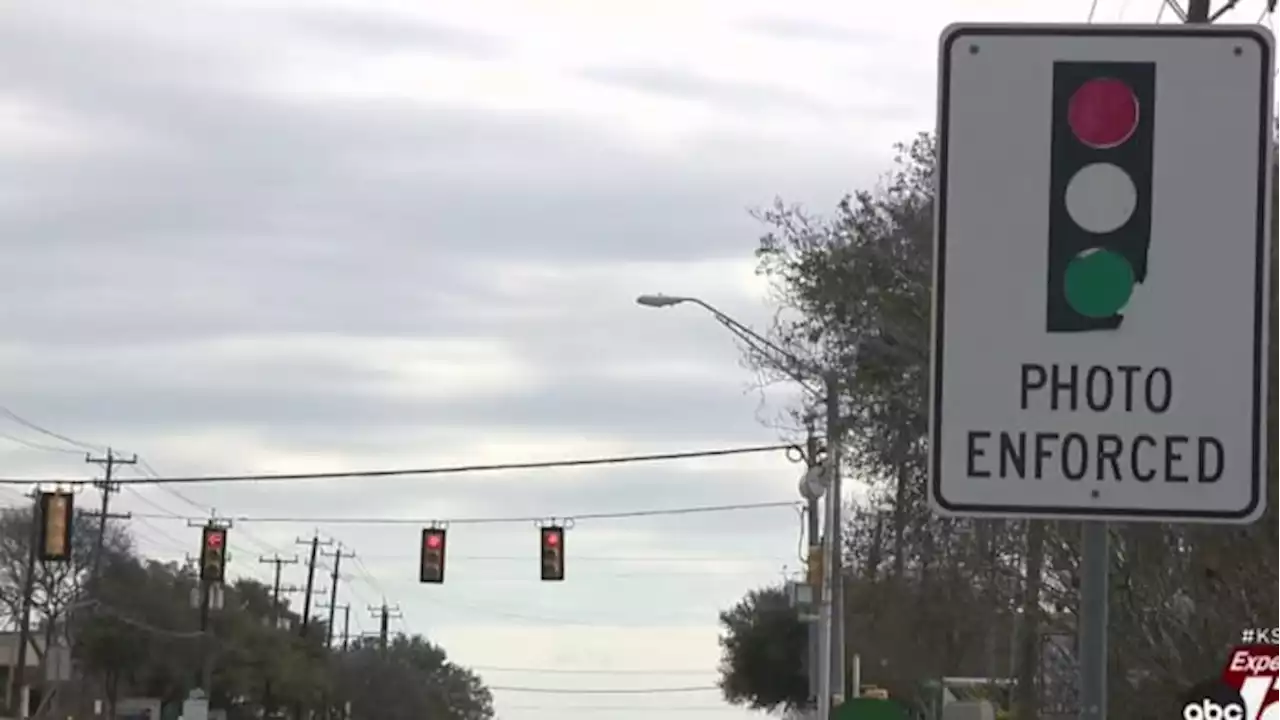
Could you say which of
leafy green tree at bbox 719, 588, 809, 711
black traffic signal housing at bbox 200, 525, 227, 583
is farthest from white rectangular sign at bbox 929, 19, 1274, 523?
leafy green tree at bbox 719, 588, 809, 711

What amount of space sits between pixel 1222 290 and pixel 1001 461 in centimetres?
51

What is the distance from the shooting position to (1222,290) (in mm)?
4105

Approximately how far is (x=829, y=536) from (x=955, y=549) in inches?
221

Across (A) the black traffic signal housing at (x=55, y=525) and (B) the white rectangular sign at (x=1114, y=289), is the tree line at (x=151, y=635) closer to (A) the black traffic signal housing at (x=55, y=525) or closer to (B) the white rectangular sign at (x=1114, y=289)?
(A) the black traffic signal housing at (x=55, y=525)

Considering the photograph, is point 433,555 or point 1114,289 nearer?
point 1114,289

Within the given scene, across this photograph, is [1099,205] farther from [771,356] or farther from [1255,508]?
[771,356]

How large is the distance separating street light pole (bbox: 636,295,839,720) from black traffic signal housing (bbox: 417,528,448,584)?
13.8m

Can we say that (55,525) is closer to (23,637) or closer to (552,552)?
(552,552)

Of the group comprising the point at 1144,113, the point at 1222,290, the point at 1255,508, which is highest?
the point at 1144,113

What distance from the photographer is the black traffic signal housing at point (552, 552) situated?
1842 inches

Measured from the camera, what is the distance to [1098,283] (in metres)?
4.10

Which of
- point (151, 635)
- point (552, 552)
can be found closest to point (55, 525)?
point (552, 552)

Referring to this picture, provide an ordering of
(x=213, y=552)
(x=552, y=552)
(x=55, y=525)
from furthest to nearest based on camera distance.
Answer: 1. (x=213, y=552)
2. (x=552, y=552)
3. (x=55, y=525)

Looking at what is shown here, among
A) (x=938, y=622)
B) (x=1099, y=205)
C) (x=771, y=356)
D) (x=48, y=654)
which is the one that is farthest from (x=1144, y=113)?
(x=48, y=654)
